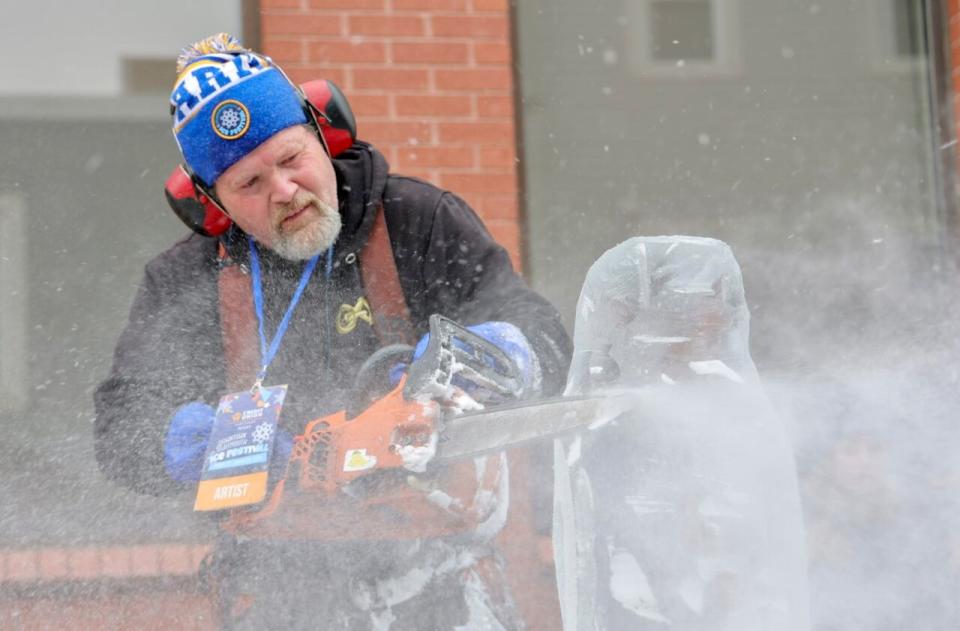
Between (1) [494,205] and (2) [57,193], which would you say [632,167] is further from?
(2) [57,193]

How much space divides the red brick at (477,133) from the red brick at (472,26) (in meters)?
0.30

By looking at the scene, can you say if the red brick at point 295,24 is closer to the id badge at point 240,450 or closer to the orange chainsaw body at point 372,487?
the id badge at point 240,450

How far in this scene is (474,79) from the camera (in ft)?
12.2

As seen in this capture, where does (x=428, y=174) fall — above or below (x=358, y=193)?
above

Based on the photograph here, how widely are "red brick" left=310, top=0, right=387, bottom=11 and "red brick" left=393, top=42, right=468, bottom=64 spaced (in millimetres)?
139

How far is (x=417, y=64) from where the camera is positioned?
145 inches

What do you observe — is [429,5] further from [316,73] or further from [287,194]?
[287,194]

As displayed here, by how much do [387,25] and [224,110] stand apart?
1550 mm

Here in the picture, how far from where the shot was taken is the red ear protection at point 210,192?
2330 millimetres

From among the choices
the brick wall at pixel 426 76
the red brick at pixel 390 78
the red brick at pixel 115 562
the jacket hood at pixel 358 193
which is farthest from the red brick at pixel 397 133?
the red brick at pixel 115 562

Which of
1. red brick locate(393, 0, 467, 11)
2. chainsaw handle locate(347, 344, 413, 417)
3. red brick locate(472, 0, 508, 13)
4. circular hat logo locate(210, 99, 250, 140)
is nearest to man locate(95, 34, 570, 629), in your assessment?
circular hat logo locate(210, 99, 250, 140)

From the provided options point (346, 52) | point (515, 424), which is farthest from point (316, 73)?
point (515, 424)

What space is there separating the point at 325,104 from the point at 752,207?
2.13 meters

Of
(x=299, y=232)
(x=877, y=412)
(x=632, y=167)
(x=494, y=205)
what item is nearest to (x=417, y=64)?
(x=494, y=205)
